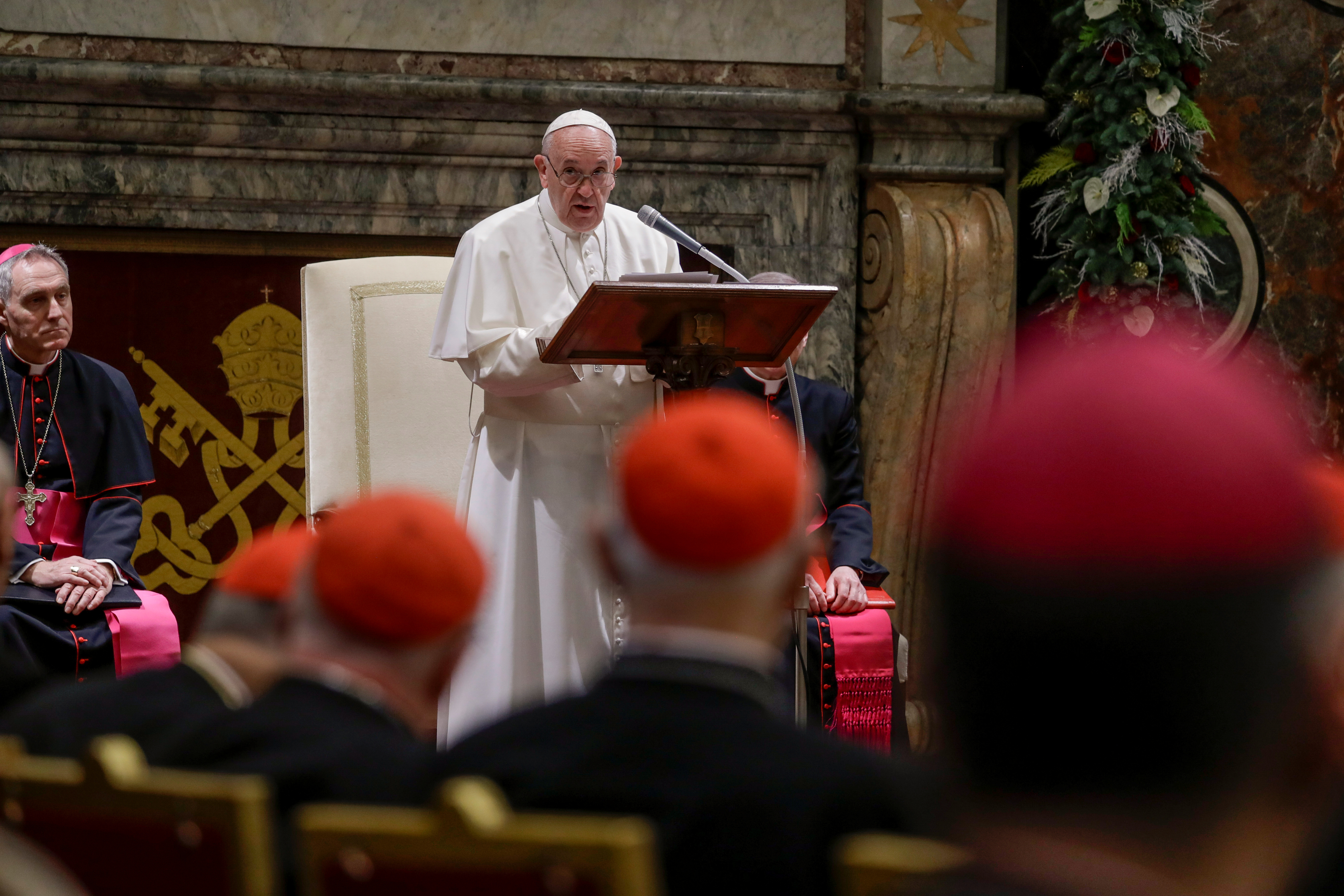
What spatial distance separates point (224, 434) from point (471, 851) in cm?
561

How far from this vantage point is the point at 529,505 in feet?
14.6

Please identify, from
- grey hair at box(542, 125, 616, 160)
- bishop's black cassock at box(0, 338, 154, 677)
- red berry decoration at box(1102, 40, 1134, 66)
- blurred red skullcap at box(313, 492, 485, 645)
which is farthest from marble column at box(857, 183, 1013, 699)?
blurred red skullcap at box(313, 492, 485, 645)

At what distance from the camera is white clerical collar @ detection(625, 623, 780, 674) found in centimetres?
158

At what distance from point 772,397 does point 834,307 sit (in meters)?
1.21

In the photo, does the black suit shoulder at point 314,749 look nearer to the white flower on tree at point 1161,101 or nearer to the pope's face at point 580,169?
the pope's face at point 580,169

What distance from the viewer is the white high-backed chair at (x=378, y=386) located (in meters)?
5.40

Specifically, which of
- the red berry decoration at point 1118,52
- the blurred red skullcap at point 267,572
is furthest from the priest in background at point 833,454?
the blurred red skullcap at point 267,572

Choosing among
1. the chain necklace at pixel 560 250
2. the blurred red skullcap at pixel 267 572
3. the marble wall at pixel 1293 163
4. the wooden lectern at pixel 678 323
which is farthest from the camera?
the marble wall at pixel 1293 163

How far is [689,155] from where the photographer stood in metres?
6.68

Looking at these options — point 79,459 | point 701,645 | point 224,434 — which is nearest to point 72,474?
point 79,459

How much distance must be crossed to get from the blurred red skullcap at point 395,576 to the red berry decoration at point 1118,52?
505cm

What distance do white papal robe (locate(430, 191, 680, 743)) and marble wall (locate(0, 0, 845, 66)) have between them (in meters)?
2.26

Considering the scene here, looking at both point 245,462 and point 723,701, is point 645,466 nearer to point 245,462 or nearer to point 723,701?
point 723,701

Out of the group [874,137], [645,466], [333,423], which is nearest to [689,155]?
[874,137]
